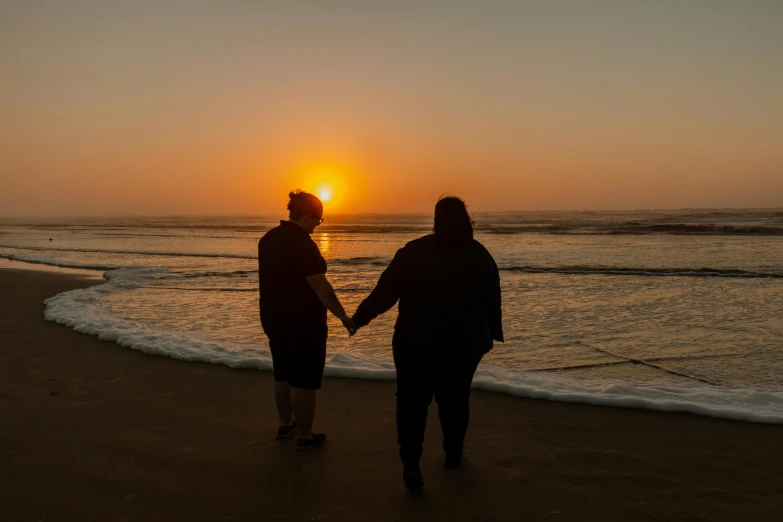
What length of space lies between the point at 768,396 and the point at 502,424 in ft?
8.05

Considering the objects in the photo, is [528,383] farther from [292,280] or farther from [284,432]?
[292,280]

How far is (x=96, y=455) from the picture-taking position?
3.73 meters

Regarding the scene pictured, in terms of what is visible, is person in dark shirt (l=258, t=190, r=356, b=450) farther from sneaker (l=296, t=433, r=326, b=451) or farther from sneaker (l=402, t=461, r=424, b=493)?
sneaker (l=402, t=461, r=424, b=493)

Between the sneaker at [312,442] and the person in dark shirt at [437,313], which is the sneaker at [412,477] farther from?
the sneaker at [312,442]

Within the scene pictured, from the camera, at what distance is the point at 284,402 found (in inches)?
161

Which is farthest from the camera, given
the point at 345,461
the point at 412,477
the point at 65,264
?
the point at 65,264

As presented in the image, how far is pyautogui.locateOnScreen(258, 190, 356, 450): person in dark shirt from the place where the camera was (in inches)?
148

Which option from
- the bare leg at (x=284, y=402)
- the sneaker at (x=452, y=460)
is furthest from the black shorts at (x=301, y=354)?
the sneaker at (x=452, y=460)

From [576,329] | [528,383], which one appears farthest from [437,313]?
[576,329]

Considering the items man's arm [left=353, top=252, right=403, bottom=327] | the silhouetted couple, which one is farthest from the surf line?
man's arm [left=353, top=252, right=403, bottom=327]

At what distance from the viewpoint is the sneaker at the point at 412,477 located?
3254mm

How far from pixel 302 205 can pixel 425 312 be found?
1.23 m

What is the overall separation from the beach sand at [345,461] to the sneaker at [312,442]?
0.06 m

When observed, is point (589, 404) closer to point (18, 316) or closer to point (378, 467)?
point (378, 467)
